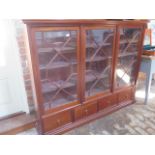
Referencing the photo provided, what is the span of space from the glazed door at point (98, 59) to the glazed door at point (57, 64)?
167 millimetres

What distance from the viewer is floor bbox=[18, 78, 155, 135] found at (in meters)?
2.05

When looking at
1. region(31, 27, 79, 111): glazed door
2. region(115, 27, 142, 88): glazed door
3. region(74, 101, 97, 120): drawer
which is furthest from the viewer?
region(115, 27, 142, 88): glazed door

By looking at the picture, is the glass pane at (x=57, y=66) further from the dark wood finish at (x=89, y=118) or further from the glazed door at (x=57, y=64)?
the dark wood finish at (x=89, y=118)

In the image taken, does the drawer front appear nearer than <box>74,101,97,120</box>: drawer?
No

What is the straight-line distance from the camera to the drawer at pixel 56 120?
191 cm

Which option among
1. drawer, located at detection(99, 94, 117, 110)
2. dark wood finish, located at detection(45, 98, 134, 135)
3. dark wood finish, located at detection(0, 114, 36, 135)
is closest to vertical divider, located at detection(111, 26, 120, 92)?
drawer, located at detection(99, 94, 117, 110)

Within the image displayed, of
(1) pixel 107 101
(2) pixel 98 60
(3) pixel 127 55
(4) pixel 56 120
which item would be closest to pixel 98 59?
(2) pixel 98 60

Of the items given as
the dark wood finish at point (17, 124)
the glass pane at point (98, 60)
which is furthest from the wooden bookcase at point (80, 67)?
the dark wood finish at point (17, 124)

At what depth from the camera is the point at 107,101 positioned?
2410mm

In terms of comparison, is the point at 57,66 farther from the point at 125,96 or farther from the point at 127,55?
the point at 125,96

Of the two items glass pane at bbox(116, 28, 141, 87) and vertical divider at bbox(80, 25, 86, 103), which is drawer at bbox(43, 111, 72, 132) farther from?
glass pane at bbox(116, 28, 141, 87)

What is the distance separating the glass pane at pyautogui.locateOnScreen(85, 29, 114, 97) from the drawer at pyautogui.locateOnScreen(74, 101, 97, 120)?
0.16m

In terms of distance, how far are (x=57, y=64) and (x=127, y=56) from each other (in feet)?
3.88
